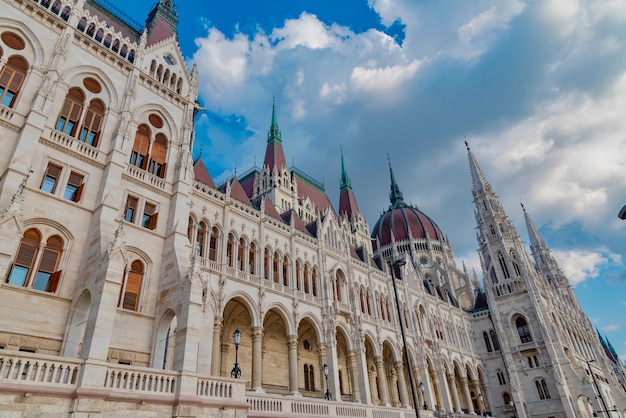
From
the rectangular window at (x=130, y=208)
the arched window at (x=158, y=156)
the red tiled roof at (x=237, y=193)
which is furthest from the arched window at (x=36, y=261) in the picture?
the red tiled roof at (x=237, y=193)

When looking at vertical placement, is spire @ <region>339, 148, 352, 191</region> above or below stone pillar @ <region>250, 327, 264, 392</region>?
above

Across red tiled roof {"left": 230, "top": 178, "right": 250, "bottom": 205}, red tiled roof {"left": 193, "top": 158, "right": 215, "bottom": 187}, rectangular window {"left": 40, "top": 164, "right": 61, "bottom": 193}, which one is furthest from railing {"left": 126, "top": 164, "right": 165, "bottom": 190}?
red tiled roof {"left": 230, "top": 178, "right": 250, "bottom": 205}

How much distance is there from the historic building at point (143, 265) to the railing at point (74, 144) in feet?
0.27

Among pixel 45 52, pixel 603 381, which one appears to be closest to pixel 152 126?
pixel 45 52

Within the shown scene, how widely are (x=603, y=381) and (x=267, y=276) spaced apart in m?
59.5

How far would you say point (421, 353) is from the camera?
3878cm

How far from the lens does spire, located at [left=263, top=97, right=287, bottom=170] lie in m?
50.3

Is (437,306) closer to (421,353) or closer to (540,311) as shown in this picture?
(421,353)

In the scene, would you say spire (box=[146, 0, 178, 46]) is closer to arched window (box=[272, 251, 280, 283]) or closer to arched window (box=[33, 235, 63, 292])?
arched window (box=[33, 235, 63, 292])

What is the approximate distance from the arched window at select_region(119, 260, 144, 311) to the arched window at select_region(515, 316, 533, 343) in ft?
160

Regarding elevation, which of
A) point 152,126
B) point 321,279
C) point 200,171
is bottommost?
point 321,279

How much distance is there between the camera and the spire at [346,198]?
62669mm

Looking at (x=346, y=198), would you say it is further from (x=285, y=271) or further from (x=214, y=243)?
(x=214, y=243)

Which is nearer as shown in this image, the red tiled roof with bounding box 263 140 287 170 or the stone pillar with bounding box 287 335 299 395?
the stone pillar with bounding box 287 335 299 395
